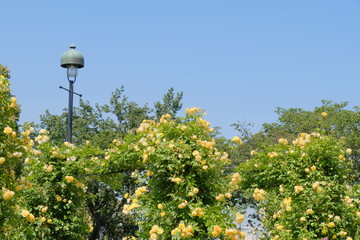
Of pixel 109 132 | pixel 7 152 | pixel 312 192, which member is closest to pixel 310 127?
pixel 109 132

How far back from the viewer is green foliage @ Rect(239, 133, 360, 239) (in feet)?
23.7

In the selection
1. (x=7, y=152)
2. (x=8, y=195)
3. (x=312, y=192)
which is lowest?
(x=8, y=195)

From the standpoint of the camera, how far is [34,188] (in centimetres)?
719

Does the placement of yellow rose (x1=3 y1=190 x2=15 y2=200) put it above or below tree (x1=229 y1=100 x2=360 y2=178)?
below

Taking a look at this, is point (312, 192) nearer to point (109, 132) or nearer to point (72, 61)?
point (72, 61)

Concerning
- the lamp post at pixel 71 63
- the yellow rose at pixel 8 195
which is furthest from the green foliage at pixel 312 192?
the yellow rose at pixel 8 195

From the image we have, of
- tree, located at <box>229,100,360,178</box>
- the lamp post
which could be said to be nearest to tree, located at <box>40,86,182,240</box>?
tree, located at <box>229,100,360,178</box>

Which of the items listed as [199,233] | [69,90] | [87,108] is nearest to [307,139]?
[199,233]

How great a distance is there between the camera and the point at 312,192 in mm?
7270

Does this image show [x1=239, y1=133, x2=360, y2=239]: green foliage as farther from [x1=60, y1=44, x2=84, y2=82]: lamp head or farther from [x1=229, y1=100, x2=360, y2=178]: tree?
[x1=229, y1=100, x2=360, y2=178]: tree

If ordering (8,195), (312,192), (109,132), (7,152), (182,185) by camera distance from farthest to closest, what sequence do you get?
(109,132), (312,192), (182,185), (7,152), (8,195)

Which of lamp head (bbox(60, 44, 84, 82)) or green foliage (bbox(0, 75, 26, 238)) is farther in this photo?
lamp head (bbox(60, 44, 84, 82))

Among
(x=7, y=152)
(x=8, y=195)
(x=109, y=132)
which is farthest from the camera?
(x=109, y=132)

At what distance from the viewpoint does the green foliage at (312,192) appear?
7.24m
